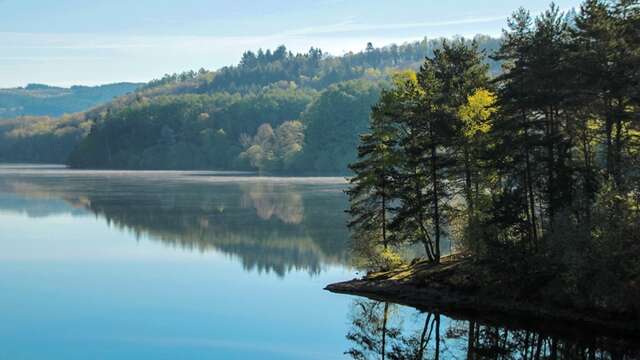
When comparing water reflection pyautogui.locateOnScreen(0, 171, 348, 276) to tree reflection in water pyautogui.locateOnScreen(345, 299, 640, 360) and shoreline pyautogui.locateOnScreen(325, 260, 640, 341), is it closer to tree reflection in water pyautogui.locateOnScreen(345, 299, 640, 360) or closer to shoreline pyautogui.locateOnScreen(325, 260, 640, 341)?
Answer: shoreline pyautogui.locateOnScreen(325, 260, 640, 341)

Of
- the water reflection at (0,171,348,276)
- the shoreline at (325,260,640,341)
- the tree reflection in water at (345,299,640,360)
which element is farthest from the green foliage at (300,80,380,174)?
the tree reflection in water at (345,299,640,360)

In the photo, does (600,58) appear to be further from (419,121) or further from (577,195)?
(419,121)

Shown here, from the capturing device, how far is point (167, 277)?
175ft

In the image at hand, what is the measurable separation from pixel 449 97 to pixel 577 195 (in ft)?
34.2

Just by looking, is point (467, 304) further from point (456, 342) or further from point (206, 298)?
point (206, 298)

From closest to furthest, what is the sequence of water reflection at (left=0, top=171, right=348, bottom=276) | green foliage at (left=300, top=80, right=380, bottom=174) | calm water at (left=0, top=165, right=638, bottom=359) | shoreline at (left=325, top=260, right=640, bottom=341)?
1. shoreline at (left=325, top=260, right=640, bottom=341)
2. calm water at (left=0, top=165, right=638, bottom=359)
3. water reflection at (left=0, top=171, right=348, bottom=276)
4. green foliage at (left=300, top=80, right=380, bottom=174)

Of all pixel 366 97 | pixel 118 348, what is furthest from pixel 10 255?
pixel 366 97

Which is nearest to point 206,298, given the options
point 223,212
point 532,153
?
point 532,153

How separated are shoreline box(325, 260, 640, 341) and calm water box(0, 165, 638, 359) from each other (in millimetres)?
863

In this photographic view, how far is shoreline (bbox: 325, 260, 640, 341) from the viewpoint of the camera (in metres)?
33.3

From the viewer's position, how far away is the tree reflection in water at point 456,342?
101 ft

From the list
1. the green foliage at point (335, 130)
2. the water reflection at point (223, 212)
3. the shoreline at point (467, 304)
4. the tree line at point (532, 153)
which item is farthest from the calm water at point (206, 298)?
the green foliage at point (335, 130)

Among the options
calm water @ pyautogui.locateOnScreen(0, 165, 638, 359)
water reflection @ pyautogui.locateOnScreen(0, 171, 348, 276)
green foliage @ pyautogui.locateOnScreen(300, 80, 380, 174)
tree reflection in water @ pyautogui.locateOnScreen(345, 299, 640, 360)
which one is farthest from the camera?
green foliage @ pyautogui.locateOnScreen(300, 80, 380, 174)

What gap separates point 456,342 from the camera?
109ft
